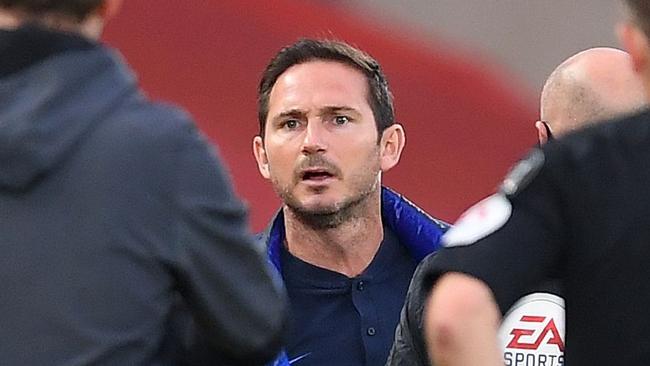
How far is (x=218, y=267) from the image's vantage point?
1998 mm

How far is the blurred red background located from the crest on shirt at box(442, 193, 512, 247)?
609 centimetres

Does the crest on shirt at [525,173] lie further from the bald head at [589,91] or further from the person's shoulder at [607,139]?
the bald head at [589,91]

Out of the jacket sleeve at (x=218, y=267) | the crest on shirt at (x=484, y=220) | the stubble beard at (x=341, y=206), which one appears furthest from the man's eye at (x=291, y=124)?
the crest on shirt at (x=484, y=220)

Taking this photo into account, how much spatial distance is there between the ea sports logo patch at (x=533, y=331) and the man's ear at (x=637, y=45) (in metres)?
0.86

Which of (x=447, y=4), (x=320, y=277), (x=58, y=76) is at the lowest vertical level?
(x=320, y=277)

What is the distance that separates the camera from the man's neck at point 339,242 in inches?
139

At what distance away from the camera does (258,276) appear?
2.04 m

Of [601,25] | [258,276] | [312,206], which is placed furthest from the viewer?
[601,25]

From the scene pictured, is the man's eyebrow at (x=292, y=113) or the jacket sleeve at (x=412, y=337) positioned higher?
the man's eyebrow at (x=292, y=113)

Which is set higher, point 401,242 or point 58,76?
point 58,76

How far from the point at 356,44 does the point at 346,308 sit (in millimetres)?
5839

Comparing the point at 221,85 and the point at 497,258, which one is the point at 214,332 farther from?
the point at 221,85

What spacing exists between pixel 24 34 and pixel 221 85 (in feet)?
22.5

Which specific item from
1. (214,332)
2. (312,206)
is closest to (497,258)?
(214,332)
